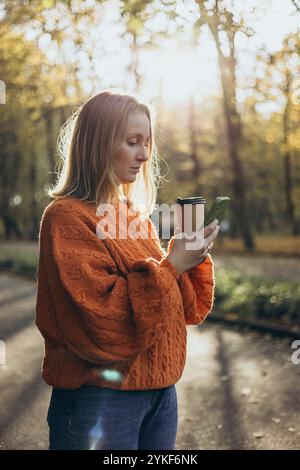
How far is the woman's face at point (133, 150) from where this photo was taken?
1.92 meters

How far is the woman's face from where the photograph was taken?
6.29ft

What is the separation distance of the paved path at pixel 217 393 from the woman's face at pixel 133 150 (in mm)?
3173

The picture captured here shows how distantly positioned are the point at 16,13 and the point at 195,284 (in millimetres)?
7092

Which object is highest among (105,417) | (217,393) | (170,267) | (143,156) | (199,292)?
(143,156)

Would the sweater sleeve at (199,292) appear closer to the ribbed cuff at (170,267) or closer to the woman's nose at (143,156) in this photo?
the ribbed cuff at (170,267)

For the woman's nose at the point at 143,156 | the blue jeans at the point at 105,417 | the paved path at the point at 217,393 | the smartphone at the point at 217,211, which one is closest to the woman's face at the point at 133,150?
the woman's nose at the point at 143,156

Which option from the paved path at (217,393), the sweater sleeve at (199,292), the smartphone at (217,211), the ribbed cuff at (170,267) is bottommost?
the paved path at (217,393)

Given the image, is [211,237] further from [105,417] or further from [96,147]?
[105,417]

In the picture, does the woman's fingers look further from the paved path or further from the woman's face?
the paved path

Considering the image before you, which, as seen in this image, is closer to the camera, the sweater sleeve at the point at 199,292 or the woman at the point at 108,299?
the woman at the point at 108,299

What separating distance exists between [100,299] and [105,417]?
0.36m

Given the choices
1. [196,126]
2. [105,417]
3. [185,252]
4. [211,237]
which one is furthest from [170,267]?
[196,126]

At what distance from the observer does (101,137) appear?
187 centimetres

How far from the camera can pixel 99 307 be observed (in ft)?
5.62
